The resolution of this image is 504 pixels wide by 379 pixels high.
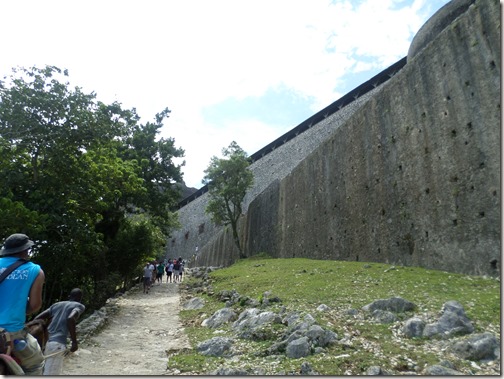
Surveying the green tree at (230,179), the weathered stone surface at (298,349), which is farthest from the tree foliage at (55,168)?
the green tree at (230,179)

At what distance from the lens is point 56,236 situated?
432 inches

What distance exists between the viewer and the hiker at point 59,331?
4.79 m

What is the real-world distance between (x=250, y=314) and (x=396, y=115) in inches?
362

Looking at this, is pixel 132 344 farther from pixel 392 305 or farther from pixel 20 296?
pixel 392 305

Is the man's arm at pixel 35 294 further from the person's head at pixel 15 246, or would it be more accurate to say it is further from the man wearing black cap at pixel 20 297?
the person's head at pixel 15 246

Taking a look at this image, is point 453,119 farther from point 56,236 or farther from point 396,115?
Result: point 56,236

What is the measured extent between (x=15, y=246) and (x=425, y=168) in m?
11.1

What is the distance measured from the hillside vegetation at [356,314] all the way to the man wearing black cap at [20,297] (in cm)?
244

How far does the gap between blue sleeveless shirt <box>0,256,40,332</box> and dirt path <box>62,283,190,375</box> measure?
272cm

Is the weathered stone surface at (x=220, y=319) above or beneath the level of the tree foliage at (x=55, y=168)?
beneath

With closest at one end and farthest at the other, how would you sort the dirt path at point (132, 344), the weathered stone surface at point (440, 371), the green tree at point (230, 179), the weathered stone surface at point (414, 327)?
the weathered stone surface at point (440, 371) < the weathered stone surface at point (414, 327) < the dirt path at point (132, 344) < the green tree at point (230, 179)

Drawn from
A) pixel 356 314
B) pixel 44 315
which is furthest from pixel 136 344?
pixel 356 314

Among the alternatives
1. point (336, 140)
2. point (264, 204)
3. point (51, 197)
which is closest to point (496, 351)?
point (51, 197)

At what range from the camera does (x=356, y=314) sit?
7.27 meters
